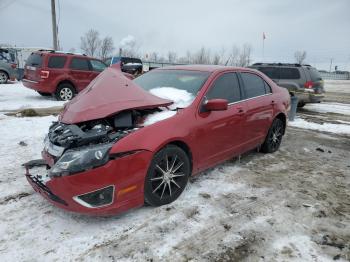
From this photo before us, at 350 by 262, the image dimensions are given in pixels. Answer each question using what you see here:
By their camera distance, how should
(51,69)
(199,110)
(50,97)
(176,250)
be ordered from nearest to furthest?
(176,250) < (199,110) < (51,69) < (50,97)

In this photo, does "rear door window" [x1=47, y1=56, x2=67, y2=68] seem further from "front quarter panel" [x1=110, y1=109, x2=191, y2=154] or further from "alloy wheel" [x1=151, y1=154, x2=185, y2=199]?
"alloy wheel" [x1=151, y1=154, x2=185, y2=199]

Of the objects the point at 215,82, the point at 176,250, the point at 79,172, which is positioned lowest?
the point at 176,250

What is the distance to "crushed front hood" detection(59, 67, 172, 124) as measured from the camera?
373 centimetres

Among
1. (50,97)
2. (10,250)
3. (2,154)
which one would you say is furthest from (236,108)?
(50,97)

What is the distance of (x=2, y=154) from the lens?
5527 mm

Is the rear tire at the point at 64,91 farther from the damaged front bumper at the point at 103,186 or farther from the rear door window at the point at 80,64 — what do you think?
the damaged front bumper at the point at 103,186

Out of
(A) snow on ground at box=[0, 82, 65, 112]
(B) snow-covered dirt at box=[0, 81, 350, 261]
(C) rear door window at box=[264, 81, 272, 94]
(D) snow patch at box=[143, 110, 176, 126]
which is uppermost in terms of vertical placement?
(C) rear door window at box=[264, 81, 272, 94]

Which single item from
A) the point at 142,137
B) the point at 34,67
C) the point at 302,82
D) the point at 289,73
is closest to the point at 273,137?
the point at 142,137

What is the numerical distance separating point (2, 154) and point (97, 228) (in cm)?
303

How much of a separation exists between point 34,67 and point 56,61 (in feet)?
2.63

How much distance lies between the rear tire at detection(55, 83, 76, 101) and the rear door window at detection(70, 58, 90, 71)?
77cm

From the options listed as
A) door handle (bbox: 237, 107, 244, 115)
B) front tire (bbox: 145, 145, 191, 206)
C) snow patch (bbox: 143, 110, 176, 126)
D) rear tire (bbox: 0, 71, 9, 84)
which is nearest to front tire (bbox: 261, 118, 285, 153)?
door handle (bbox: 237, 107, 244, 115)

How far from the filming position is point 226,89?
489cm

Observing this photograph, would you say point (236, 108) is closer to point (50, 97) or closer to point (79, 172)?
point (79, 172)
